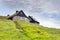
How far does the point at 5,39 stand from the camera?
143 feet

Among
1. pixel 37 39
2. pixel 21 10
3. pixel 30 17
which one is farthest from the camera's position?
pixel 30 17

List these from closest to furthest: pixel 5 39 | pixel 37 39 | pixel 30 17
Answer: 1. pixel 5 39
2. pixel 37 39
3. pixel 30 17

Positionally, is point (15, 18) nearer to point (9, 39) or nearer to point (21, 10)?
point (21, 10)

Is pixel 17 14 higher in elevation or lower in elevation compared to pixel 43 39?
higher

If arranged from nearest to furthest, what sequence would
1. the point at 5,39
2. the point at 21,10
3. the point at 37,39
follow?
the point at 5,39 → the point at 37,39 → the point at 21,10

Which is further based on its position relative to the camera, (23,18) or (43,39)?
(23,18)

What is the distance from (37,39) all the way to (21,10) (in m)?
70.6

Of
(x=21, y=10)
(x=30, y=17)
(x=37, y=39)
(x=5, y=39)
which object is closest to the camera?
(x=5, y=39)

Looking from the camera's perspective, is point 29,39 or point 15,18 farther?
point 15,18

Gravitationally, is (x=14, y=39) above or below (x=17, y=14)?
below

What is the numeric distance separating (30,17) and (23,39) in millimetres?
86838

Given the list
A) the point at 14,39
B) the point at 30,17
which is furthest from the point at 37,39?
the point at 30,17

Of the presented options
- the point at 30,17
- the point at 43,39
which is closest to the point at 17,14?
the point at 30,17

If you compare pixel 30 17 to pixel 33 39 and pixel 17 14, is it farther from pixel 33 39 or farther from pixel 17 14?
pixel 33 39
